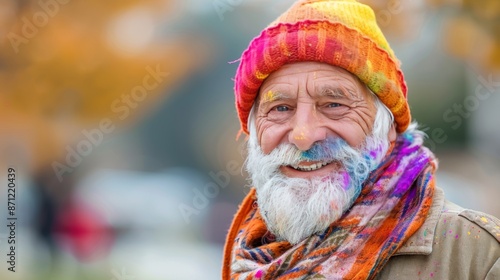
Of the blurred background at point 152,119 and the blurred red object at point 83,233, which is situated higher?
the blurred background at point 152,119

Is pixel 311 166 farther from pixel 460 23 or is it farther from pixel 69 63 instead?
pixel 69 63

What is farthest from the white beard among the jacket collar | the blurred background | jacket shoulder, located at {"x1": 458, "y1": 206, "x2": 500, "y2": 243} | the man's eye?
the blurred background

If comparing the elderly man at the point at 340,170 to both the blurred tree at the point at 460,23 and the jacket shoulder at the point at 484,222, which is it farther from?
the blurred tree at the point at 460,23

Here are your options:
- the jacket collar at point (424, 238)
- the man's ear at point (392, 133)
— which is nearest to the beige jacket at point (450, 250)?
the jacket collar at point (424, 238)

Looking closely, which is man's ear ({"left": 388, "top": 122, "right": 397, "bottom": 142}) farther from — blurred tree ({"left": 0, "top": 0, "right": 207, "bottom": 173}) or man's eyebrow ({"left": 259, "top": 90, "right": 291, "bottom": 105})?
blurred tree ({"left": 0, "top": 0, "right": 207, "bottom": 173})

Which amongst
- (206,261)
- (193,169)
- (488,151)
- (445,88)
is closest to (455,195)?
(488,151)

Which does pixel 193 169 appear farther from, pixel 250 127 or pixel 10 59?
pixel 250 127

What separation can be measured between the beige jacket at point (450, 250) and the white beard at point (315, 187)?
0.95 feet

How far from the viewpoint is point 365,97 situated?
270cm

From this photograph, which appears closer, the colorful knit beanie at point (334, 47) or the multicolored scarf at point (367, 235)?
the multicolored scarf at point (367, 235)

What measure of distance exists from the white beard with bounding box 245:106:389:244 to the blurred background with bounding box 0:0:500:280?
330cm

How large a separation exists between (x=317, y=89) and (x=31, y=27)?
5.08 metres

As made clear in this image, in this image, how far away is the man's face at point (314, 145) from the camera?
2.59m

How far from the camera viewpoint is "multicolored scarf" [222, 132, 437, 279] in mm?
2402
